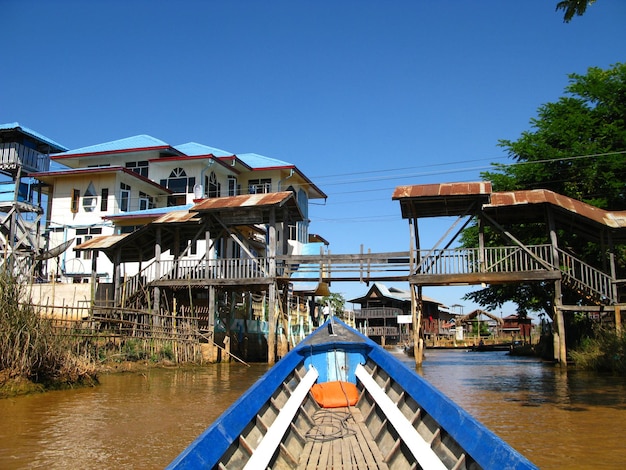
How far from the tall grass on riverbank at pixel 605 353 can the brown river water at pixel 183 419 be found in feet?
1.92

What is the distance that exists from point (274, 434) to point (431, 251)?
14.0 metres

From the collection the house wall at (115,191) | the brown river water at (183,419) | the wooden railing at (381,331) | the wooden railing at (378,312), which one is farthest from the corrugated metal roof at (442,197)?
the wooden railing at (378,312)

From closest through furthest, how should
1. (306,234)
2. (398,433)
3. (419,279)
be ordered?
1. (398,433)
2. (419,279)
3. (306,234)

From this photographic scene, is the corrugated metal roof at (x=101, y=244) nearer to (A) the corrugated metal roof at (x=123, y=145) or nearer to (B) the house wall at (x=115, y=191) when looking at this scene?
(B) the house wall at (x=115, y=191)

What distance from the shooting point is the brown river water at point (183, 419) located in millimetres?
6340

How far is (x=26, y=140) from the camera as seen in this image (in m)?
32.0

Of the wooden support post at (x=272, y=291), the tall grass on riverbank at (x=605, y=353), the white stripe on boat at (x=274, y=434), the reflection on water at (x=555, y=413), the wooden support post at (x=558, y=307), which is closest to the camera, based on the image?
the white stripe on boat at (x=274, y=434)

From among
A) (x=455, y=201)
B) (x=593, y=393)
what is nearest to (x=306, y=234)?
(x=455, y=201)

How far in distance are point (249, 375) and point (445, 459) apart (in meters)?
12.5

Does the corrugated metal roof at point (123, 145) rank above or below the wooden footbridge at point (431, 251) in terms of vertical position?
above

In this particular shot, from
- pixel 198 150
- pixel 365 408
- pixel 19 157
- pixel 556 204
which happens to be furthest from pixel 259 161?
pixel 365 408

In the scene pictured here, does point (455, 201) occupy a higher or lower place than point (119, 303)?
higher

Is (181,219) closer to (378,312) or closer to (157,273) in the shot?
(157,273)

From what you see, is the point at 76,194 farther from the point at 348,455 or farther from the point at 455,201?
the point at 348,455
